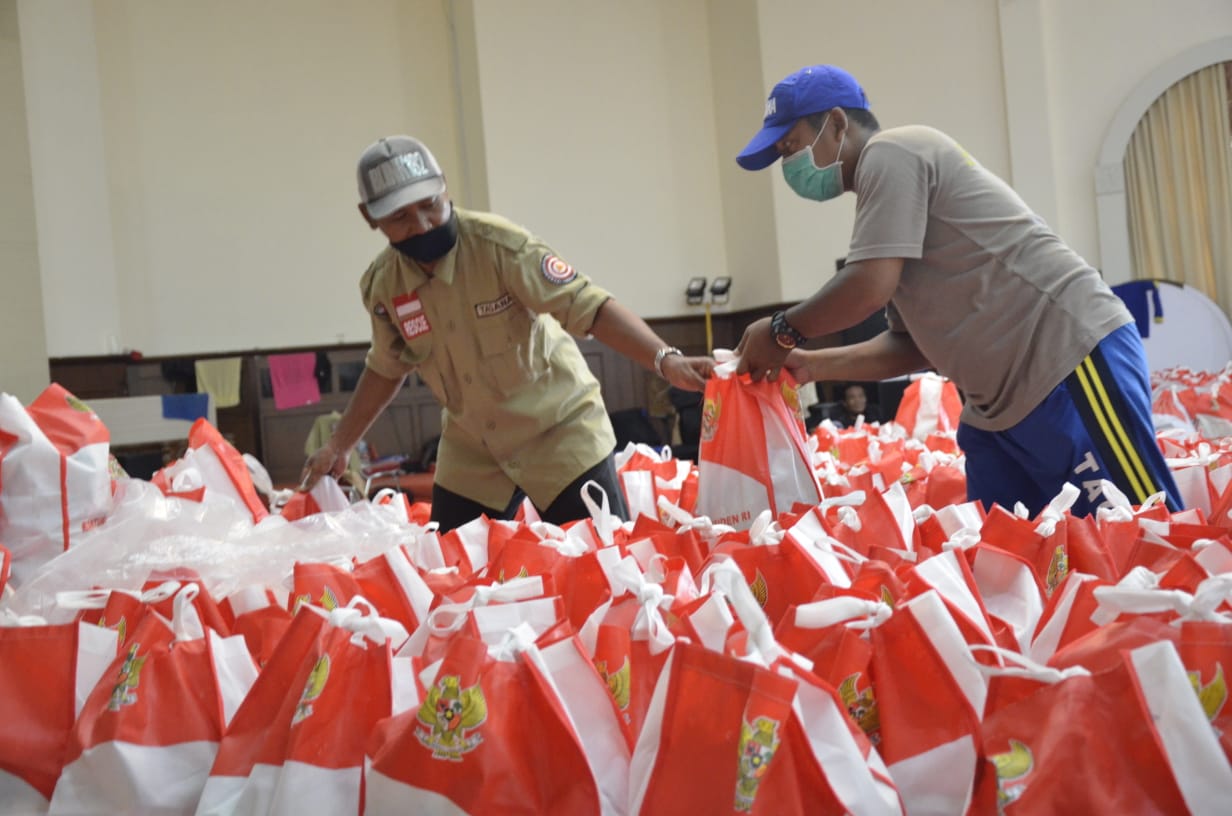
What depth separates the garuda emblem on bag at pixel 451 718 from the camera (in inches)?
32.9

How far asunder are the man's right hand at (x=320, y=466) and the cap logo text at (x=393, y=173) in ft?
2.07

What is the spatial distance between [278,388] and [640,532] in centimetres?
720

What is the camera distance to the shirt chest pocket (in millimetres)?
2287

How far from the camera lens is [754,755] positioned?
75cm

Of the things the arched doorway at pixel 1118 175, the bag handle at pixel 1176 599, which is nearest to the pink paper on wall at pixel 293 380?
the arched doorway at pixel 1118 175

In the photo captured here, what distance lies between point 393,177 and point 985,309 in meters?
1.17

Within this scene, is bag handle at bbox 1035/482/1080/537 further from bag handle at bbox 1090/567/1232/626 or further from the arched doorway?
the arched doorway

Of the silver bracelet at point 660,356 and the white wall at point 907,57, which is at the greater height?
the white wall at point 907,57

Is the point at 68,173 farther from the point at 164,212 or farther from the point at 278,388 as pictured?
the point at 278,388

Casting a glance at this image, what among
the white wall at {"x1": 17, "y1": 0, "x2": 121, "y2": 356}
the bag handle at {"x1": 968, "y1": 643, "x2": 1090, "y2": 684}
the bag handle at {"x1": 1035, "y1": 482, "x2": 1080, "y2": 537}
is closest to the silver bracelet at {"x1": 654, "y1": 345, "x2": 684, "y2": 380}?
the bag handle at {"x1": 1035, "y1": 482, "x2": 1080, "y2": 537}

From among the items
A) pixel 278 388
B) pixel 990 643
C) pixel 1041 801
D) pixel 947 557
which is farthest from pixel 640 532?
pixel 278 388

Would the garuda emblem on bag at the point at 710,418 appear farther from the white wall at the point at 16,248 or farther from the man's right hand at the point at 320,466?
the white wall at the point at 16,248

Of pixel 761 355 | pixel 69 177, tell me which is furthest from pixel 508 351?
pixel 69 177

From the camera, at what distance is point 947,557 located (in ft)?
3.39
